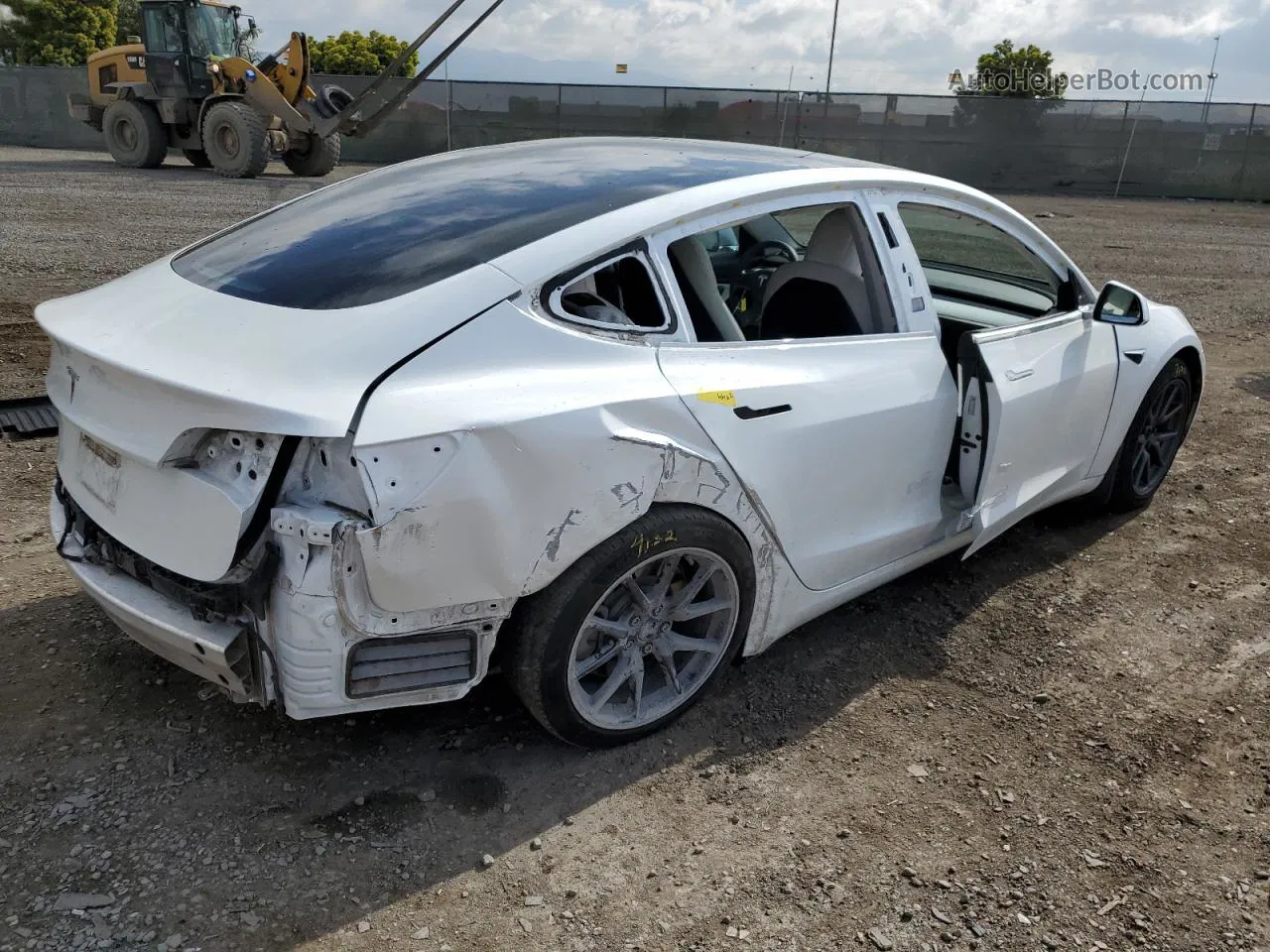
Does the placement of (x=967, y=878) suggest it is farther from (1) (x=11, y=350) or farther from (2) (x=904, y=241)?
(1) (x=11, y=350)

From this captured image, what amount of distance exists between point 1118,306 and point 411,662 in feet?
10.7

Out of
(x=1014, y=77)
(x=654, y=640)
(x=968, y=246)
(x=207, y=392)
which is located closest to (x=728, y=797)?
(x=654, y=640)

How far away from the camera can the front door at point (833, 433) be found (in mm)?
2895

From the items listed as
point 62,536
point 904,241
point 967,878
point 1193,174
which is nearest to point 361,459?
point 62,536


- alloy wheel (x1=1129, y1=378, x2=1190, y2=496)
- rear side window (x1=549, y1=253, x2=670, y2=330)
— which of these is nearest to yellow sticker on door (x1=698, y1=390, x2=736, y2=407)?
rear side window (x1=549, y1=253, x2=670, y2=330)

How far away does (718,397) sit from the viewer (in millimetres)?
2848

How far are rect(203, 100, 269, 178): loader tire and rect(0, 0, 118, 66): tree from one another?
33.8 metres

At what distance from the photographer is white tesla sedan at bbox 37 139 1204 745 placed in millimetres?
2371

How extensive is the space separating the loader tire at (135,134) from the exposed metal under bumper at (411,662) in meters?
21.0

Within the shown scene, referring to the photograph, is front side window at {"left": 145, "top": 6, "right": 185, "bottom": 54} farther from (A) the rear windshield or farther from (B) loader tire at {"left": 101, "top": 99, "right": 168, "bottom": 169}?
(A) the rear windshield

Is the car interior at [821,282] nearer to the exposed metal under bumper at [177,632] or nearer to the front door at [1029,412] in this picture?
the front door at [1029,412]

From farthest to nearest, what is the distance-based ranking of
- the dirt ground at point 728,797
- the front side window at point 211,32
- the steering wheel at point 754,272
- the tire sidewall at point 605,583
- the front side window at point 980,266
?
1. the front side window at point 211,32
2. the front side window at point 980,266
3. the steering wheel at point 754,272
4. the tire sidewall at point 605,583
5. the dirt ground at point 728,797

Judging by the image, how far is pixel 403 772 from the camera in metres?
2.91

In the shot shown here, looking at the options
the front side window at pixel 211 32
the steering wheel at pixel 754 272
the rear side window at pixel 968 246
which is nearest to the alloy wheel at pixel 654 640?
the steering wheel at pixel 754 272
